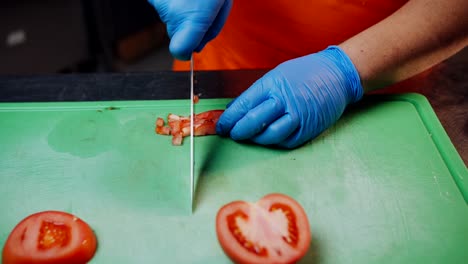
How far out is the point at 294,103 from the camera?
4.76ft

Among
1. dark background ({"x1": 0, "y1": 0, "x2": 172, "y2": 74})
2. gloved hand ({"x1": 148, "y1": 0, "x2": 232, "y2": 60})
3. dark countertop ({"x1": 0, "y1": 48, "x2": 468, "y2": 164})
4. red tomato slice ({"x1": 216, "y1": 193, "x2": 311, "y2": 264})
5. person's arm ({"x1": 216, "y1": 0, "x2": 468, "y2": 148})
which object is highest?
gloved hand ({"x1": 148, "y1": 0, "x2": 232, "y2": 60})

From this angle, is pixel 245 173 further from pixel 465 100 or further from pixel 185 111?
pixel 465 100

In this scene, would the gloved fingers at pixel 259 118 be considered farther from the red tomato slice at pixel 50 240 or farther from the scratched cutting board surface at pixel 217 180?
the red tomato slice at pixel 50 240

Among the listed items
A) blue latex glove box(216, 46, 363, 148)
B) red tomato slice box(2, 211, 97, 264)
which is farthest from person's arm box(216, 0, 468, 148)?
red tomato slice box(2, 211, 97, 264)

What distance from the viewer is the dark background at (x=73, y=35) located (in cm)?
283

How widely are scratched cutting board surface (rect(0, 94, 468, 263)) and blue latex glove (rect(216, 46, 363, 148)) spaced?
65 millimetres

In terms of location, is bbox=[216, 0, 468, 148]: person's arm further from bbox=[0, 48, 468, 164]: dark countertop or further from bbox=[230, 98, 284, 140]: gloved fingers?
bbox=[0, 48, 468, 164]: dark countertop

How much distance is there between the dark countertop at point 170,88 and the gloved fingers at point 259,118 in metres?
0.29

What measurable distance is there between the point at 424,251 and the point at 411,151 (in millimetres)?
397

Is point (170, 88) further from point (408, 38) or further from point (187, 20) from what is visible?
point (408, 38)

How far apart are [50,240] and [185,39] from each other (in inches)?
28.5

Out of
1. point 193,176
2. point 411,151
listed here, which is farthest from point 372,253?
point 193,176

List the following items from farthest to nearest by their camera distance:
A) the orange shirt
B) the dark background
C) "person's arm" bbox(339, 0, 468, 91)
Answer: the dark background
the orange shirt
"person's arm" bbox(339, 0, 468, 91)

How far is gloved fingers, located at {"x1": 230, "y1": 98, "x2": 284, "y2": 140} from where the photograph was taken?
56.6 inches
